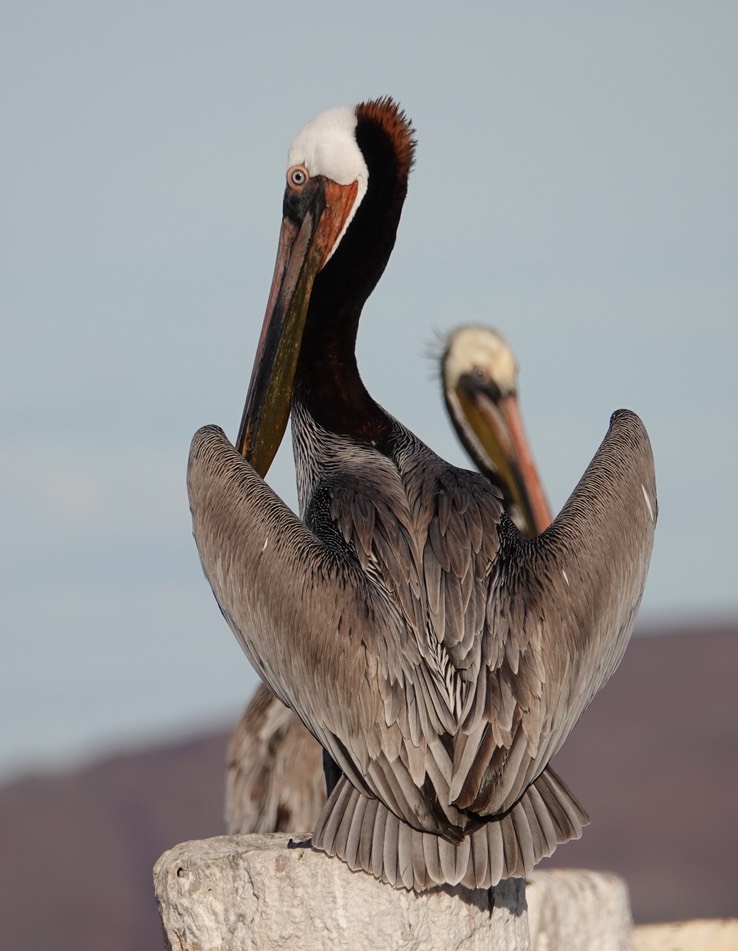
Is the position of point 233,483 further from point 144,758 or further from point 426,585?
point 144,758

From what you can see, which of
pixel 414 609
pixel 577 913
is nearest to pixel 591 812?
pixel 577 913

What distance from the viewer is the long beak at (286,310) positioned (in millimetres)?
5727

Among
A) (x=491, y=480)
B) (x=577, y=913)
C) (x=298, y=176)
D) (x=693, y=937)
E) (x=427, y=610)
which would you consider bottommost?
(x=693, y=937)

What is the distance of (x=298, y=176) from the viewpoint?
19.9 feet

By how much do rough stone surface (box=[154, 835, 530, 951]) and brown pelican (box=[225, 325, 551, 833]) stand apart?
2179 mm

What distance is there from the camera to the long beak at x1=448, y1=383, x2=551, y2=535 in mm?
8477

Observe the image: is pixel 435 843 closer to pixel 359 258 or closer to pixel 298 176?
pixel 359 258

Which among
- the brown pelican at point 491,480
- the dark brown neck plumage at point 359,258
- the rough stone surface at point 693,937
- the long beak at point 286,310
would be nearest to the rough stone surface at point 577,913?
the rough stone surface at point 693,937

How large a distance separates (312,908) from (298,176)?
2.93 m

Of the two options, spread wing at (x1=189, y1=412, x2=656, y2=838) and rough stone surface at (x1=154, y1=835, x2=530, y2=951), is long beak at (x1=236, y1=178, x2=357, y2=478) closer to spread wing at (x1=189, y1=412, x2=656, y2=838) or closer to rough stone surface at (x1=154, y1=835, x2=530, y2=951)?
spread wing at (x1=189, y1=412, x2=656, y2=838)

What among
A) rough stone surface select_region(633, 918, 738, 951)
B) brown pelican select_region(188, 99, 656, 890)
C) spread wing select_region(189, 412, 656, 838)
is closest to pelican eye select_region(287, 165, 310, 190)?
brown pelican select_region(188, 99, 656, 890)

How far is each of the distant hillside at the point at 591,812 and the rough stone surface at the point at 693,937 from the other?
10239 mm

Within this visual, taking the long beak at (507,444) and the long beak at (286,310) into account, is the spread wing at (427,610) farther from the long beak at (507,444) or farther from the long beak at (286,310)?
the long beak at (507,444)

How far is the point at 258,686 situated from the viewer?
270 inches
